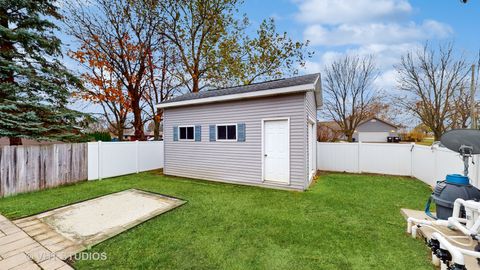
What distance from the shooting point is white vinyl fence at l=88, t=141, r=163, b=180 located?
24.9ft

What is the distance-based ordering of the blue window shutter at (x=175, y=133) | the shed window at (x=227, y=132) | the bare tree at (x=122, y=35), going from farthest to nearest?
the bare tree at (x=122, y=35)
the blue window shutter at (x=175, y=133)
the shed window at (x=227, y=132)

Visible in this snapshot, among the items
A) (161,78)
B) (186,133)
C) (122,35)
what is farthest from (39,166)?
(161,78)

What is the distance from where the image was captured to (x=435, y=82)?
13102 mm

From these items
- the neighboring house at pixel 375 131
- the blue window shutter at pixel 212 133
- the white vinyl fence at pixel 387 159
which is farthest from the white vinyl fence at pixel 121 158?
the neighboring house at pixel 375 131

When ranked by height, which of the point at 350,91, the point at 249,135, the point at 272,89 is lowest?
the point at 249,135

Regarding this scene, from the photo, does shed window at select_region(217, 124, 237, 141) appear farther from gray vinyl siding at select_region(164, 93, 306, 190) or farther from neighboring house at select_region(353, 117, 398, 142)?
neighboring house at select_region(353, 117, 398, 142)

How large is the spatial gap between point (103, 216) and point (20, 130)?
5.33m

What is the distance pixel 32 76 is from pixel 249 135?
789 centimetres

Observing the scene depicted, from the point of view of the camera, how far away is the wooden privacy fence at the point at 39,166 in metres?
5.60

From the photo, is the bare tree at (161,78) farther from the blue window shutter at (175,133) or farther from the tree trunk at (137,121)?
the blue window shutter at (175,133)

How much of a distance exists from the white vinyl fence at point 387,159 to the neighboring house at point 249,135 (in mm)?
2609

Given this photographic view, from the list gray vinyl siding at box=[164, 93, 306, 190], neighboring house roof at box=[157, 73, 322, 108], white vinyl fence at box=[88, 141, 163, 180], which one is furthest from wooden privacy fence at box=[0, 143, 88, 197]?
neighboring house roof at box=[157, 73, 322, 108]

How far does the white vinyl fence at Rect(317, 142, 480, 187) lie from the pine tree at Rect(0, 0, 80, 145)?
10.8 metres

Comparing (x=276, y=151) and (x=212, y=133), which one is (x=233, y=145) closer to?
(x=212, y=133)
